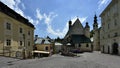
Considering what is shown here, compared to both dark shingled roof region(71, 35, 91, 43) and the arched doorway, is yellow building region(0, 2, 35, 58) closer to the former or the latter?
the arched doorway

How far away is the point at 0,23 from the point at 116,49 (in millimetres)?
30779

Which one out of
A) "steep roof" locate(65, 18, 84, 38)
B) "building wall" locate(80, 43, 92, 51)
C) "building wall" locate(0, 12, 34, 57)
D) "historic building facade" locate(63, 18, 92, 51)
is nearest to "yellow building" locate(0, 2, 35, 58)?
"building wall" locate(0, 12, 34, 57)

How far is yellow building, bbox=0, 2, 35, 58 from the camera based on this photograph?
2686 cm

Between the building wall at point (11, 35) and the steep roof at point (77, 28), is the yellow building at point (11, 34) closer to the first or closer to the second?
the building wall at point (11, 35)

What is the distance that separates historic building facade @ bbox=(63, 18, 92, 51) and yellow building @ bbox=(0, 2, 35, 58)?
3411cm

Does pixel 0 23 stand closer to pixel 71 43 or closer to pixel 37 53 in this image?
pixel 37 53

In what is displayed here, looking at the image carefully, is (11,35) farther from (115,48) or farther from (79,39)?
(79,39)

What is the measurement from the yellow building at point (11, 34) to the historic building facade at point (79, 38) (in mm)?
34109

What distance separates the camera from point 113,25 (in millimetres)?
47031

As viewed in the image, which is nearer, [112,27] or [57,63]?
[57,63]

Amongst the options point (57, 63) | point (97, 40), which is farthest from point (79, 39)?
point (57, 63)

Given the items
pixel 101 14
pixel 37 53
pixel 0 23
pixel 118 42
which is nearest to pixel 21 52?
pixel 0 23

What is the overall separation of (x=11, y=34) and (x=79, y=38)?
46964mm

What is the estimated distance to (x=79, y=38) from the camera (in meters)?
74.3
